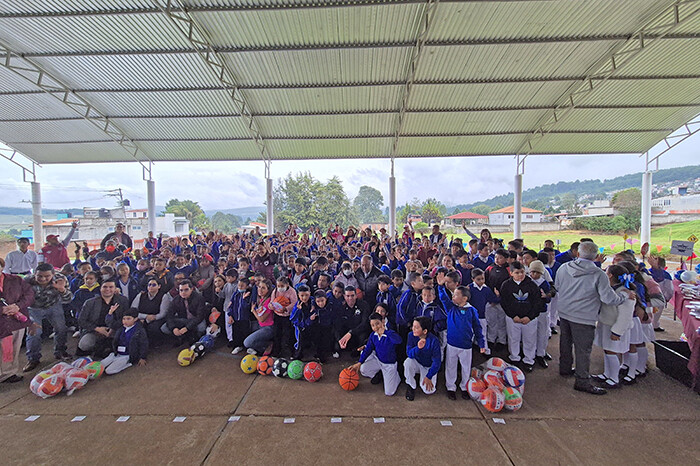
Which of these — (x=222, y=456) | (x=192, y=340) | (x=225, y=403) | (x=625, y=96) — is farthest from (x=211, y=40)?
(x=625, y=96)

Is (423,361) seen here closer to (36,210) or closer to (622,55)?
(622,55)

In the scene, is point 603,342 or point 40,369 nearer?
point 603,342

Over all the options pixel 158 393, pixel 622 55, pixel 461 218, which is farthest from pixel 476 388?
pixel 461 218

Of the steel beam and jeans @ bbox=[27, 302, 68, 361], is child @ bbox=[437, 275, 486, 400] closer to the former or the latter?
jeans @ bbox=[27, 302, 68, 361]

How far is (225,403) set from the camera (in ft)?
12.5

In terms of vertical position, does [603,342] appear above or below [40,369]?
above

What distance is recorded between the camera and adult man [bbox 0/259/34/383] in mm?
4324

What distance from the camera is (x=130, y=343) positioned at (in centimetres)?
484

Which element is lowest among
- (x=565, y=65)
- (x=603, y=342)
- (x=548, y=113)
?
(x=603, y=342)

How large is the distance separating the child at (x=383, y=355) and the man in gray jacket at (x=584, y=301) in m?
2.24

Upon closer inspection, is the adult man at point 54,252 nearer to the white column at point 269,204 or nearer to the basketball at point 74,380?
the basketball at point 74,380

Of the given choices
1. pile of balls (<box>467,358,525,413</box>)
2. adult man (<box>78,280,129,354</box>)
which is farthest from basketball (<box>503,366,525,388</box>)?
adult man (<box>78,280,129,354</box>)

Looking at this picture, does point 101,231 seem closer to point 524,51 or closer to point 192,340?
point 192,340

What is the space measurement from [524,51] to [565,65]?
6.00 ft
